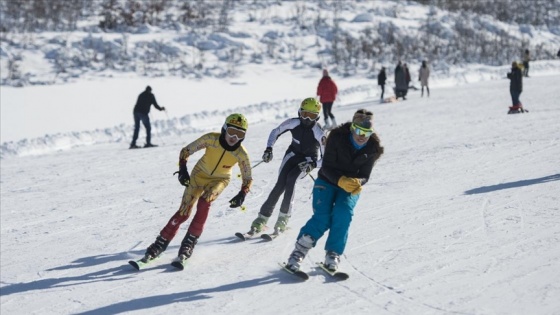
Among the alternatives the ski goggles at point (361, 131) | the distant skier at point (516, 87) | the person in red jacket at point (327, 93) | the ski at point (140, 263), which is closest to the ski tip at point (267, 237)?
the ski at point (140, 263)

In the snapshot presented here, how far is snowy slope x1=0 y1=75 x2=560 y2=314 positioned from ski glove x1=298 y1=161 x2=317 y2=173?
0.88m

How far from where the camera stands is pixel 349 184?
5867 mm

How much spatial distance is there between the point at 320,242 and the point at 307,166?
0.90m

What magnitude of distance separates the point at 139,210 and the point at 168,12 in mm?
34440

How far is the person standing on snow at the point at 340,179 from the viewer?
590 cm

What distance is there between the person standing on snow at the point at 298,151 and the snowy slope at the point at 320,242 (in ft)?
1.49

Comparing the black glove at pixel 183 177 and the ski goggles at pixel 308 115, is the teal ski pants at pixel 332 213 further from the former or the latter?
the ski goggles at pixel 308 115

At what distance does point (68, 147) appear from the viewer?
18016mm

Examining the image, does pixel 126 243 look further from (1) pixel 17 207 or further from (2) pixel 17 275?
(1) pixel 17 207

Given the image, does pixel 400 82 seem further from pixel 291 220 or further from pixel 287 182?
pixel 287 182

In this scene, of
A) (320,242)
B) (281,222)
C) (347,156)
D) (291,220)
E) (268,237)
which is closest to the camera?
(347,156)

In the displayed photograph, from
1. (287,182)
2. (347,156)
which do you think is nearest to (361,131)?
(347,156)

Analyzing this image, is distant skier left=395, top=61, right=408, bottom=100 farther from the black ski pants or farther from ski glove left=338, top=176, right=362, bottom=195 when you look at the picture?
ski glove left=338, top=176, right=362, bottom=195

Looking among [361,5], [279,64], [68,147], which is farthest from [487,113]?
[361,5]
